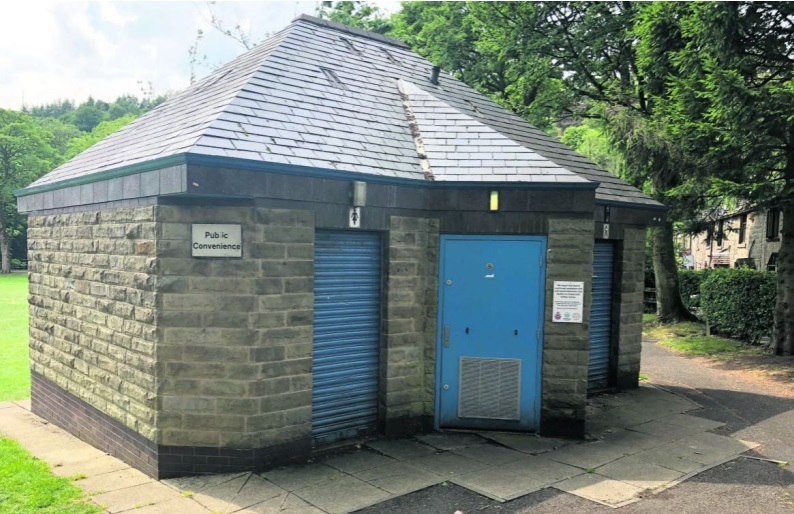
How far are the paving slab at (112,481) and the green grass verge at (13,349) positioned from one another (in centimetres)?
542

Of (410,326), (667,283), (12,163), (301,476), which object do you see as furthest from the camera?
(12,163)

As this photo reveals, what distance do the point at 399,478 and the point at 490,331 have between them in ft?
7.57

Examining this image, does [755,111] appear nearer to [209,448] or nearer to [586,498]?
[586,498]

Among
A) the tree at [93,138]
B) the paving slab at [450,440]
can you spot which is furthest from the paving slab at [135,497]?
the tree at [93,138]

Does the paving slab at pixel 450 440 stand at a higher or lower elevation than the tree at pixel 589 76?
lower

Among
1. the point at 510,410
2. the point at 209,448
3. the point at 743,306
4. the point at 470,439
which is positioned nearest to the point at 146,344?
the point at 209,448

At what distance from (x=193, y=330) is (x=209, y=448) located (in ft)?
4.07

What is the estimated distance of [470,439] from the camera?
281 inches

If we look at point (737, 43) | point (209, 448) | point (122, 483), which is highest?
point (737, 43)

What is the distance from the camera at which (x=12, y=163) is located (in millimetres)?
53625

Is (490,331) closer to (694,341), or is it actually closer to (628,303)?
(628,303)

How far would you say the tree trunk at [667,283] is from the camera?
18969 mm

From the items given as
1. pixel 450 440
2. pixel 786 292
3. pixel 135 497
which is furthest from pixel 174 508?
pixel 786 292

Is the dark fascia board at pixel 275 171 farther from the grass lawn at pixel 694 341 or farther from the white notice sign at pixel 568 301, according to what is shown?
the grass lawn at pixel 694 341
